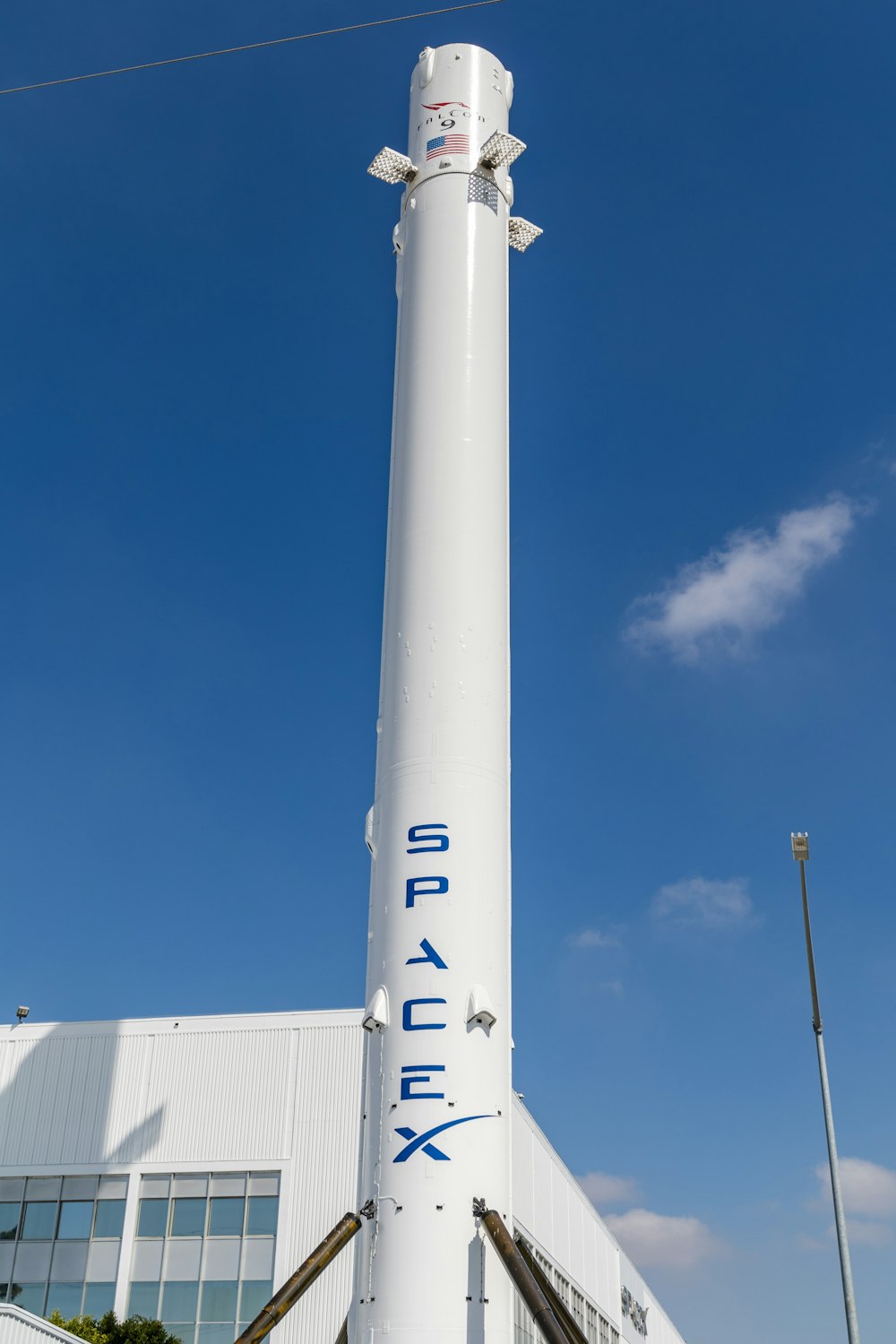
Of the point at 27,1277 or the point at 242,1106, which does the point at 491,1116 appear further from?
the point at 27,1277

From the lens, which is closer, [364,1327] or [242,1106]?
[364,1327]

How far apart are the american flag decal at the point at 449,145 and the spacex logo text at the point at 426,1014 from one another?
11.4 metres

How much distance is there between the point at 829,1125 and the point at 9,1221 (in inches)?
823

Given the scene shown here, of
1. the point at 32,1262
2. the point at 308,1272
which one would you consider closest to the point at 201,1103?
the point at 32,1262

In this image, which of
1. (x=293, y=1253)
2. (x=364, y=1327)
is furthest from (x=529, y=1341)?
(x=364, y=1327)

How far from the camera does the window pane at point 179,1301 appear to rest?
1250 inches

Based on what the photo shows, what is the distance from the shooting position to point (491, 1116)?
1582cm

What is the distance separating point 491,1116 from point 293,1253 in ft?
59.9

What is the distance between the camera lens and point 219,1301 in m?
31.7

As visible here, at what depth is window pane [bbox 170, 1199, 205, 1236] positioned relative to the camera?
32344 mm

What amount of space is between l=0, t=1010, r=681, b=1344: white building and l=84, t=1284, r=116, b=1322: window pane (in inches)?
1.7

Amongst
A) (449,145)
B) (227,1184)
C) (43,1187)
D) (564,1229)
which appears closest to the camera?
(449,145)

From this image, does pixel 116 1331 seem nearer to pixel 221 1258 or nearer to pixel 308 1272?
pixel 221 1258

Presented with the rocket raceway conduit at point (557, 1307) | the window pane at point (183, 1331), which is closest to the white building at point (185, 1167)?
the window pane at point (183, 1331)
